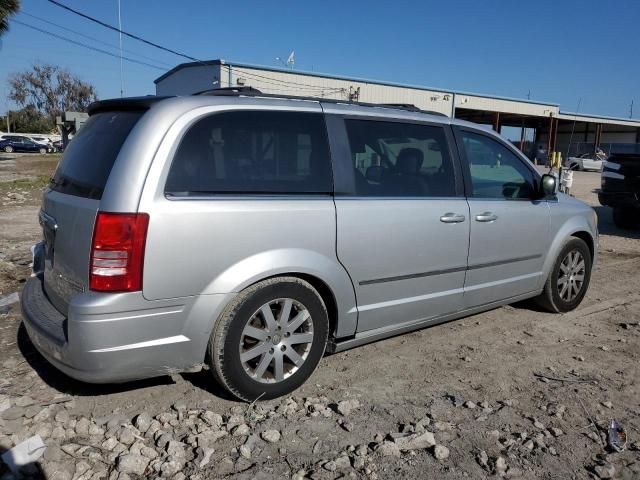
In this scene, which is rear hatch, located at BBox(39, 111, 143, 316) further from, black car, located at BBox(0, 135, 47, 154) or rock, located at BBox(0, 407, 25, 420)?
black car, located at BBox(0, 135, 47, 154)

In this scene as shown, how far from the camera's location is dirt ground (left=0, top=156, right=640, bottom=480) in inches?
105

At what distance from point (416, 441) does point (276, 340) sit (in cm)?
97

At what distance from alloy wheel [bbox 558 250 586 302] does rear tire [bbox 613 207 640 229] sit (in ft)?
20.6

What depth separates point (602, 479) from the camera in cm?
262

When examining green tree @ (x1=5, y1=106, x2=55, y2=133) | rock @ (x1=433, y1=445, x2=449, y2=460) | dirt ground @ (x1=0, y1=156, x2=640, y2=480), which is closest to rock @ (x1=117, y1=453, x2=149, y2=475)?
dirt ground @ (x1=0, y1=156, x2=640, y2=480)

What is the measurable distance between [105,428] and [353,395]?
1.46 meters

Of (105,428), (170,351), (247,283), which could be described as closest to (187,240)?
(247,283)

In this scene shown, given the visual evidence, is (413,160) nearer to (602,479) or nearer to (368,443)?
(368,443)

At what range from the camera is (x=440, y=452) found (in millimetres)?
2756

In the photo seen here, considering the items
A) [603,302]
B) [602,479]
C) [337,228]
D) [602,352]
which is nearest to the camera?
[602,479]

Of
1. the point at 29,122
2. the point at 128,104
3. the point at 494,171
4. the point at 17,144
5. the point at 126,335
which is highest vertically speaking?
the point at 29,122

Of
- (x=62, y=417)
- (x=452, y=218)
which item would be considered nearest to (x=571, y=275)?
(x=452, y=218)

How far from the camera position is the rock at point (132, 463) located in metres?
2.56

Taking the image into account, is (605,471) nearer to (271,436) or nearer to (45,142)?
(271,436)
